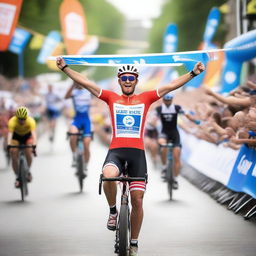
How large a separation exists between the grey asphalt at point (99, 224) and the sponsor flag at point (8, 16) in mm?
5191

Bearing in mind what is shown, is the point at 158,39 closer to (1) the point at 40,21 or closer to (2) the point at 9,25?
(1) the point at 40,21

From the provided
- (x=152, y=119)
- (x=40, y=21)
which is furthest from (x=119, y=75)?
(x=40, y=21)

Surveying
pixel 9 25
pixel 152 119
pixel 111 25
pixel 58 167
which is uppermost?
pixel 111 25

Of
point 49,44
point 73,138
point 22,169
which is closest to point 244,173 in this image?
point 22,169

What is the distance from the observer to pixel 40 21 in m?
41.8

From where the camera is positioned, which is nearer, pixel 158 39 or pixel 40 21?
pixel 40 21

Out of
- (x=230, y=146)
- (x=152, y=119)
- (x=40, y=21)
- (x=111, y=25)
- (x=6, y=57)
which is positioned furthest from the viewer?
(x=111, y=25)

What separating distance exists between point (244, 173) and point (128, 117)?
352 cm

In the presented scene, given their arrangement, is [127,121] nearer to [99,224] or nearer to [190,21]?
[99,224]

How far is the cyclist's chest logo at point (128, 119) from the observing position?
7941 millimetres

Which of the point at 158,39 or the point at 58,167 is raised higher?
the point at 158,39

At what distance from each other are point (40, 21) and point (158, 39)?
69.1ft

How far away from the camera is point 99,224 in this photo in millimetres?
10070

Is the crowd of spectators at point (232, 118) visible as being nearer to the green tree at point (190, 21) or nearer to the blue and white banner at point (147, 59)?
the blue and white banner at point (147, 59)
